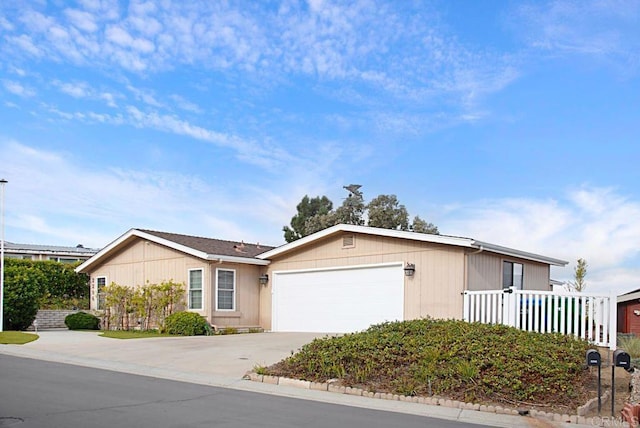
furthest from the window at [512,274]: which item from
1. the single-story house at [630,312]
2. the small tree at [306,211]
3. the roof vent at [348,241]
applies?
the small tree at [306,211]

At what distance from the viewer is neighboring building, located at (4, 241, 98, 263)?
39.5 m

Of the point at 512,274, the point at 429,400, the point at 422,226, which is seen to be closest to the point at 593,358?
the point at 429,400

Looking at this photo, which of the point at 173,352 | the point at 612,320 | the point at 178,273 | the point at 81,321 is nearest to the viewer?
the point at 612,320

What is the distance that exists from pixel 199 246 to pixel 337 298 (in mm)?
5889

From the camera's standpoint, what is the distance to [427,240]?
17531 mm

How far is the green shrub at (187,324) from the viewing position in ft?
67.3

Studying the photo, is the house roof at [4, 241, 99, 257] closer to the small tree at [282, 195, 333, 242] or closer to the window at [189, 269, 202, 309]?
the small tree at [282, 195, 333, 242]

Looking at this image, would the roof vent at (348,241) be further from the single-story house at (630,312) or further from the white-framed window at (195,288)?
the single-story house at (630,312)

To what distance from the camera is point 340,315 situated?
20.1 meters

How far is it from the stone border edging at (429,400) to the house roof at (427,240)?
733 cm

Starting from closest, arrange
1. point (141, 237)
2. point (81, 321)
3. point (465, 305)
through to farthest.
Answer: point (465, 305) < point (81, 321) < point (141, 237)

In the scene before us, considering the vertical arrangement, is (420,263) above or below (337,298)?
above

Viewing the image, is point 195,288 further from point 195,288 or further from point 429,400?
point 429,400

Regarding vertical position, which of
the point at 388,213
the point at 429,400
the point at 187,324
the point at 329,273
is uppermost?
the point at 388,213
